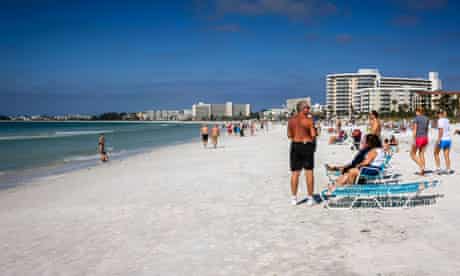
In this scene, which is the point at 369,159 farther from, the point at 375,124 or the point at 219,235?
the point at 219,235

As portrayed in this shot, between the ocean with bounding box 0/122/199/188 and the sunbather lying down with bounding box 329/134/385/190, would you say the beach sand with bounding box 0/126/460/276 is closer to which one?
the sunbather lying down with bounding box 329/134/385/190

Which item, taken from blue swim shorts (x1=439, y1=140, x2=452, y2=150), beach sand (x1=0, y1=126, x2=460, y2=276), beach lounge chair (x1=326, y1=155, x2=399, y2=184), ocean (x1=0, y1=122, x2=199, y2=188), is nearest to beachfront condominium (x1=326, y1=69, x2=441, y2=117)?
ocean (x1=0, y1=122, x2=199, y2=188)

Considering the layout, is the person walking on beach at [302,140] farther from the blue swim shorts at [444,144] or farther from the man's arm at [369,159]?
the blue swim shorts at [444,144]

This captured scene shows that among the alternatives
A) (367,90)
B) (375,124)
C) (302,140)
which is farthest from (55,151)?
(367,90)

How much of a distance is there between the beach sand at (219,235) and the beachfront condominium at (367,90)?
126281 mm

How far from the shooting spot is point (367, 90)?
131625 mm

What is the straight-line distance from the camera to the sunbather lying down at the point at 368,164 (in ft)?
21.8

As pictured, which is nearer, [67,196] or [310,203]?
[310,203]

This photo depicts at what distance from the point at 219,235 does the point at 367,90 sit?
13597 cm

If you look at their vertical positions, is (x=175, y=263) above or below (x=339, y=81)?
below

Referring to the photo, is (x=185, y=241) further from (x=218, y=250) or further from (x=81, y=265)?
(x=81, y=265)

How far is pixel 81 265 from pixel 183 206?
282cm

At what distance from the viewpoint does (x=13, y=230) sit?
5750 mm

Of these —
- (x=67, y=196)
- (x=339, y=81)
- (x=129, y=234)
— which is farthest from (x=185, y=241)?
(x=339, y=81)
